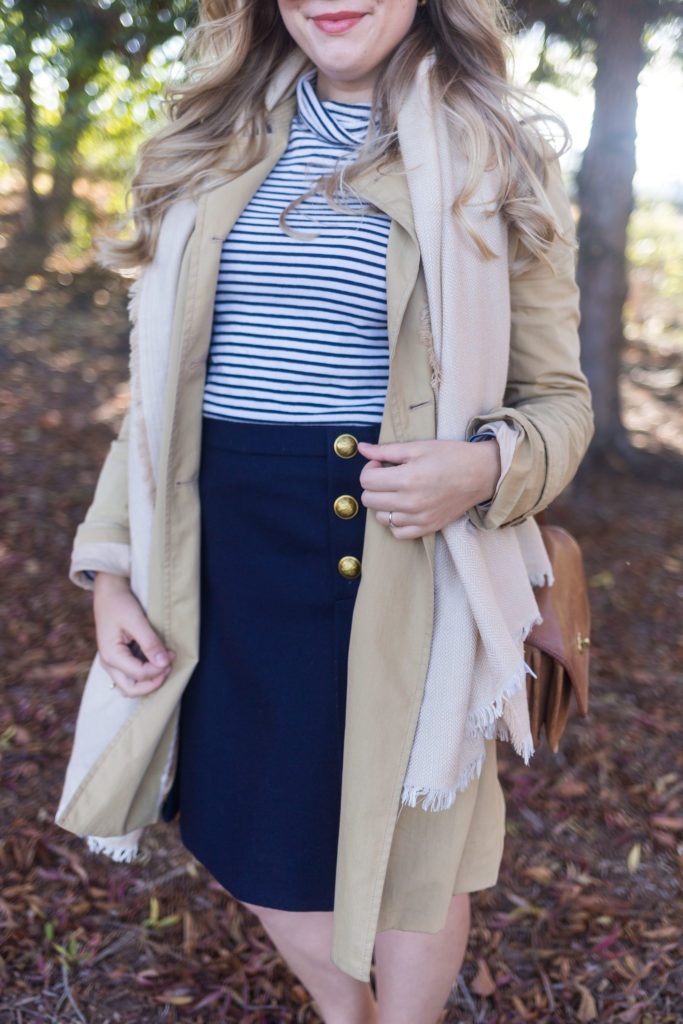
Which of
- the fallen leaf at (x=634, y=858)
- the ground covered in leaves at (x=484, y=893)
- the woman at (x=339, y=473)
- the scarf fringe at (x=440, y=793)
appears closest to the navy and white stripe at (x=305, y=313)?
the woman at (x=339, y=473)

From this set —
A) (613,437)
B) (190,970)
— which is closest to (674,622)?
(613,437)

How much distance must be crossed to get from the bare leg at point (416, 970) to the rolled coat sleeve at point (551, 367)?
0.79 meters

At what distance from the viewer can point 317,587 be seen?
1.57 m

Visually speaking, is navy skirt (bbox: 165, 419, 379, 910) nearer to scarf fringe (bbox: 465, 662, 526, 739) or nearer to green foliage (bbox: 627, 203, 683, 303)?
scarf fringe (bbox: 465, 662, 526, 739)

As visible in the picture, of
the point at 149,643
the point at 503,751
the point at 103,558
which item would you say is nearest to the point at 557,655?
the point at 149,643

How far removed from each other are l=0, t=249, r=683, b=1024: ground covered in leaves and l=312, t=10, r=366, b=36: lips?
7.49 ft

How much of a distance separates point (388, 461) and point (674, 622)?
3129 millimetres

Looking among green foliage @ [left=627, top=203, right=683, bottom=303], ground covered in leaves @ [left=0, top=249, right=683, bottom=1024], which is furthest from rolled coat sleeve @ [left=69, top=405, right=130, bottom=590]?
green foliage @ [left=627, top=203, right=683, bottom=303]

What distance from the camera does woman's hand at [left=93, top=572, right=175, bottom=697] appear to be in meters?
1.71

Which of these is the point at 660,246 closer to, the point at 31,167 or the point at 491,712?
the point at 31,167

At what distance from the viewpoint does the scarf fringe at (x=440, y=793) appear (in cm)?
148

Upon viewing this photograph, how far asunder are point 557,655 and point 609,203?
3974mm

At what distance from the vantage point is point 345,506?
1.52 m

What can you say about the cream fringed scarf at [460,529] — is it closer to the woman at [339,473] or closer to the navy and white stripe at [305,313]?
the woman at [339,473]
